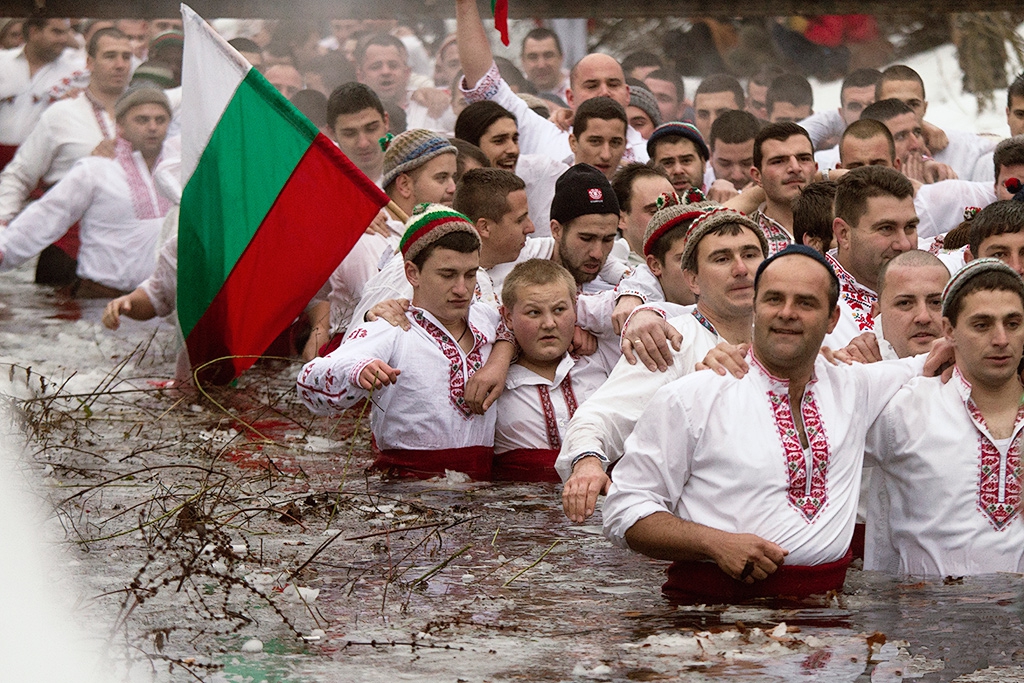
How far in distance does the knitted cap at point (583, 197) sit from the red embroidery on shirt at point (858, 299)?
4.06ft

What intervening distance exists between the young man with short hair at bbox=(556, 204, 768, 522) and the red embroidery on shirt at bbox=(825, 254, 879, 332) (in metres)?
0.73

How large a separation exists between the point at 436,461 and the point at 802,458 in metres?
2.33

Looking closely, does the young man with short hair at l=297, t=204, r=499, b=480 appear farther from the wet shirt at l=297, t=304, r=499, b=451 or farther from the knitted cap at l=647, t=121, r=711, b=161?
the knitted cap at l=647, t=121, r=711, b=161

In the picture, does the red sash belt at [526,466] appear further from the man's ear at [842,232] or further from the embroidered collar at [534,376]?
the man's ear at [842,232]

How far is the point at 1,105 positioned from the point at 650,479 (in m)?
11.6

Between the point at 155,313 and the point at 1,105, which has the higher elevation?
the point at 1,105

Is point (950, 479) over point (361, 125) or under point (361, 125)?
under

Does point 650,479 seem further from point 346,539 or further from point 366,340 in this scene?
point 366,340

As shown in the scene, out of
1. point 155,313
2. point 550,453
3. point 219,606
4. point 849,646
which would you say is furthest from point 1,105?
point 849,646

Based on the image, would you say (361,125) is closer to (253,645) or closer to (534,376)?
(534,376)

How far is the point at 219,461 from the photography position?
7.77 metres

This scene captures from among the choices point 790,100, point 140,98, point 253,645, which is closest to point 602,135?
point 253,645

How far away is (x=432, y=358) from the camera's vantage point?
729 cm

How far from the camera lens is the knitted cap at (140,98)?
13156 mm
